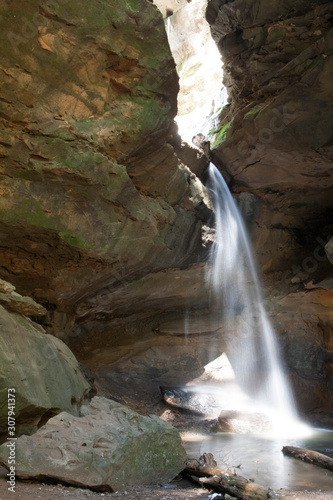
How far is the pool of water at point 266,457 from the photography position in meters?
5.98

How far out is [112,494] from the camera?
13.8 feet

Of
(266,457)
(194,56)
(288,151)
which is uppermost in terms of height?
(194,56)

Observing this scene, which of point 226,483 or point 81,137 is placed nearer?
point 226,483

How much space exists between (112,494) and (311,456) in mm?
4569

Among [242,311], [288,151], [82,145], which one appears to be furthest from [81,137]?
[242,311]

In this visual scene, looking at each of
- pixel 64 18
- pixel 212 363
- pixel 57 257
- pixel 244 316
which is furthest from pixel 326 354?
pixel 64 18

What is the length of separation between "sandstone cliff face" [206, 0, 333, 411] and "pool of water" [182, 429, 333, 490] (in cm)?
388

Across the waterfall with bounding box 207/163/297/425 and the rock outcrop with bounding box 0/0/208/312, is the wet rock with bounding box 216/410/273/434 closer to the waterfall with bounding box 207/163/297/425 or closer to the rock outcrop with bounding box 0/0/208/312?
the waterfall with bounding box 207/163/297/425

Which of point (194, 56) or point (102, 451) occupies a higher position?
point (194, 56)

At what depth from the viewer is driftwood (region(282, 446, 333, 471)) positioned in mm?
6811

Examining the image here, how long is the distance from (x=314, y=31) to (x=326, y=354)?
1039 cm

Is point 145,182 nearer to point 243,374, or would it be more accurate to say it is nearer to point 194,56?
point 243,374

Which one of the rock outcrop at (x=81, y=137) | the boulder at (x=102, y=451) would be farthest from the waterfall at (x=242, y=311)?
the boulder at (x=102, y=451)

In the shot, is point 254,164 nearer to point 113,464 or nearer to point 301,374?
point 301,374
